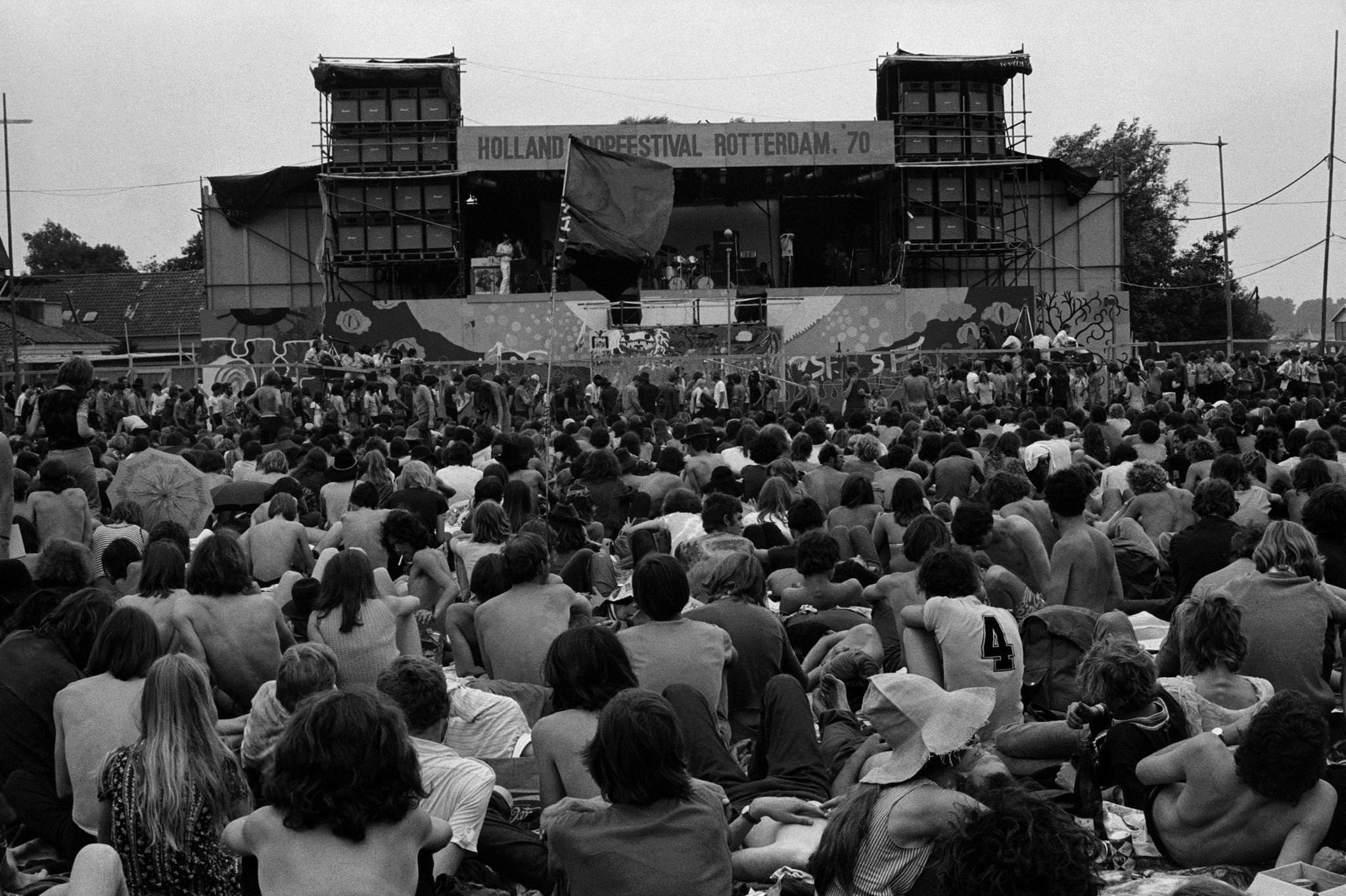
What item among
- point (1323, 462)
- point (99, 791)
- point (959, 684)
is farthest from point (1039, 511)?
point (99, 791)

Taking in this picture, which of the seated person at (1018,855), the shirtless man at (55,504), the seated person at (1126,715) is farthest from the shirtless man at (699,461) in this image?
the seated person at (1018,855)

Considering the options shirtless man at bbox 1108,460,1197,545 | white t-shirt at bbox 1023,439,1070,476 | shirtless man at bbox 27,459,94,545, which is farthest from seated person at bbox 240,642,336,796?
white t-shirt at bbox 1023,439,1070,476

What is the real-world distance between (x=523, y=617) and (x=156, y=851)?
2.72m

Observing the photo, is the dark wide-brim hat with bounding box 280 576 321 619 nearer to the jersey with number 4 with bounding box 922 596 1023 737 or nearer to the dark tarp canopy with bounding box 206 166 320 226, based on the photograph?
the jersey with number 4 with bounding box 922 596 1023 737

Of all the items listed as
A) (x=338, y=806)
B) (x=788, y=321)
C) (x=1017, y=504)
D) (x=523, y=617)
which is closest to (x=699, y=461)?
(x=1017, y=504)

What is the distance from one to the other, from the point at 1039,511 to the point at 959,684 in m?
3.61

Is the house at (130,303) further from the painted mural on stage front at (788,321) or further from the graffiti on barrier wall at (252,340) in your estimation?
the painted mural on stage front at (788,321)

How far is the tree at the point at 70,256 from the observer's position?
90125 millimetres

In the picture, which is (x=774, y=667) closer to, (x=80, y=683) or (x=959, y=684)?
(x=959, y=684)

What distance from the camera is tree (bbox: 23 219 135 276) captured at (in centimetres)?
9012

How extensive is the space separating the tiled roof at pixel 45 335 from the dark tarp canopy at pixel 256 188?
1092cm

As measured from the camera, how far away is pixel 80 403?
940 centimetres

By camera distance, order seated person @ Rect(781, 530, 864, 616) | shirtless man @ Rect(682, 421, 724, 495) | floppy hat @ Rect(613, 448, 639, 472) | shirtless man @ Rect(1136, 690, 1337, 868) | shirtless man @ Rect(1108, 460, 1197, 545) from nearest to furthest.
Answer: shirtless man @ Rect(1136, 690, 1337, 868)
seated person @ Rect(781, 530, 864, 616)
shirtless man @ Rect(1108, 460, 1197, 545)
shirtless man @ Rect(682, 421, 724, 495)
floppy hat @ Rect(613, 448, 639, 472)

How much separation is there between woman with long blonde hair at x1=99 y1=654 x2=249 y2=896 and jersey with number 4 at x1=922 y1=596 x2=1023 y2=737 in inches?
119
